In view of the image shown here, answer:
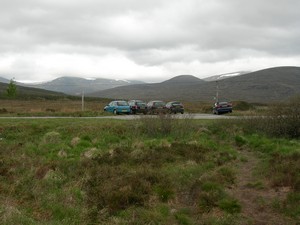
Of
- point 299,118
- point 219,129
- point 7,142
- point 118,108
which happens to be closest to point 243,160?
point 299,118

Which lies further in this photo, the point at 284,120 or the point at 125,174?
the point at 284,120

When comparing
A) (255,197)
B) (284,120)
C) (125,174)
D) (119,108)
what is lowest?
(255,197)

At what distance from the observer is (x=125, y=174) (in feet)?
36.3

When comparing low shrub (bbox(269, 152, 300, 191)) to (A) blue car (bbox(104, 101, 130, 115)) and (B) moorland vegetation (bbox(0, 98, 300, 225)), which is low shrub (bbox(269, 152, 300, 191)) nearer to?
(B) moorland vegetation (bbox(0, 98, 300, 225))

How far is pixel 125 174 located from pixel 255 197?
152 inches

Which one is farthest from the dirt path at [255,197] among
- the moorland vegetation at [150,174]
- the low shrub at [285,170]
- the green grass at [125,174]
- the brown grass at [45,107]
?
the brown grass at [45,107]

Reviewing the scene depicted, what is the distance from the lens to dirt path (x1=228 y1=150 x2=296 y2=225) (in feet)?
26.8

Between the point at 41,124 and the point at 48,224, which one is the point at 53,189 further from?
the point at 41,124

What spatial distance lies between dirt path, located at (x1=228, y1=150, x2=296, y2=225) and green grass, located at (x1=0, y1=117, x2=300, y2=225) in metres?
0.19

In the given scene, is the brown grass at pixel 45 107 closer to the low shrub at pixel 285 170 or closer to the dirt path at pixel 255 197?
the low shrub at pixel 285 170

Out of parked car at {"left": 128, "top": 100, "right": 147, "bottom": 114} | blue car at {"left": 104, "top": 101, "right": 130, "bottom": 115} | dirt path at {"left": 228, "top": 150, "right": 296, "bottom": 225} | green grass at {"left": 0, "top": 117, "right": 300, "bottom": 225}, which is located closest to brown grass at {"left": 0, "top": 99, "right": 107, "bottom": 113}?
blue car at {"left": 104, "top": 101, "right": 130, "bottom": 115}

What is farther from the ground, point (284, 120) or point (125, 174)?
point (284, 120)

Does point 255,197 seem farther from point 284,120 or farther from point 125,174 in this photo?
point 284,120

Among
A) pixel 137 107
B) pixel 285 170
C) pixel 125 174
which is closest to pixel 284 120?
Answer: pixel 285 170
